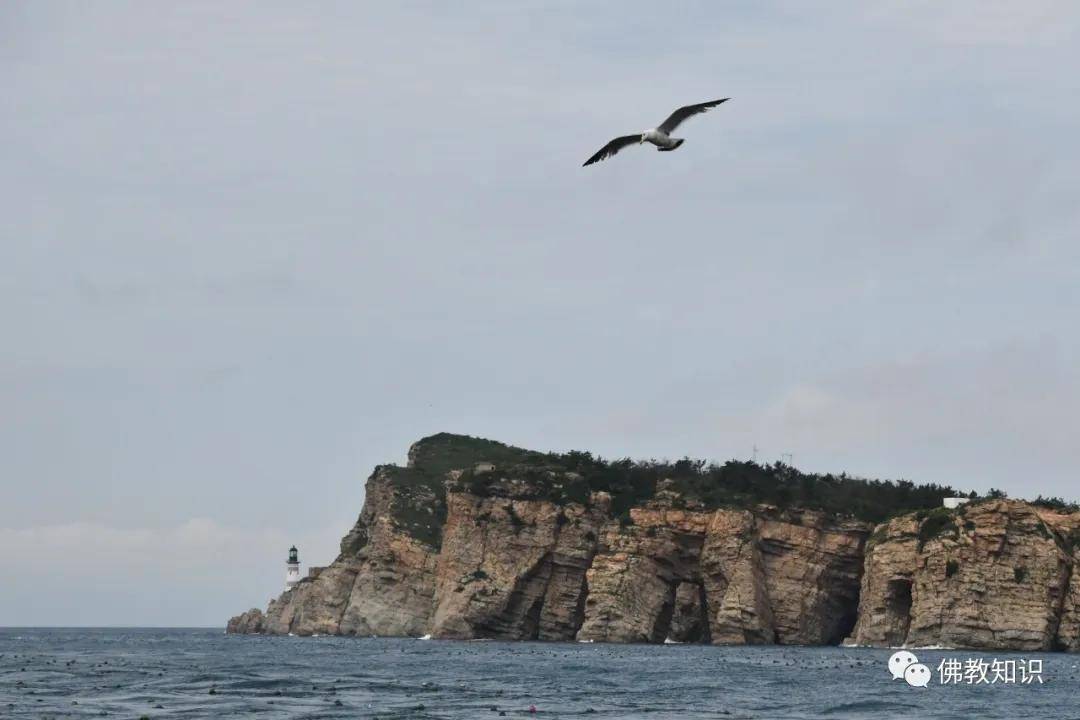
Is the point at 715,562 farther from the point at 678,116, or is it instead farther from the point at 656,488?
the point at 678,116

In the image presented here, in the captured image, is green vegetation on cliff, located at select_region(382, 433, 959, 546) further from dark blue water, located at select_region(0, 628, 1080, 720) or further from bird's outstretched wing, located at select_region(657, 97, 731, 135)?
bird's outstretched wing, located at select_region(657, 97, 731, 135)

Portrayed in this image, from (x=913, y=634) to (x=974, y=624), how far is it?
3.98 meters

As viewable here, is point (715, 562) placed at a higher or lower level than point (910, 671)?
higher

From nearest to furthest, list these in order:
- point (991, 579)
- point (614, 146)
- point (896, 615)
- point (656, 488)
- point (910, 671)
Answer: point (614, 146) < point (910, 671) < point (991, 579) < point (896, 615) < point (656, 488)

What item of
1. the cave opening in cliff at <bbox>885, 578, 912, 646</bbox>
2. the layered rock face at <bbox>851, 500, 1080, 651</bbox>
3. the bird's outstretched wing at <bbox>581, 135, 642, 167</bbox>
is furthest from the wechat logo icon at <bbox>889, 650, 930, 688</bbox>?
the bird's outstretched wing at <bbox>581, 135, 642, 167</bbox>

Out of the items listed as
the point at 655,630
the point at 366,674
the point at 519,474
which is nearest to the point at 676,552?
the point at 655,630

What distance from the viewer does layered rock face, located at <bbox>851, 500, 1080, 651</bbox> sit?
9238cm

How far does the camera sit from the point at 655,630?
109750 millimetres

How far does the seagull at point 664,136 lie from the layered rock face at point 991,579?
206 feet

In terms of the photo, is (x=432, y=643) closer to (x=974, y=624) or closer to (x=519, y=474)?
(x=519, y=474)

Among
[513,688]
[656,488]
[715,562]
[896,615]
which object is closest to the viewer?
[513,688]

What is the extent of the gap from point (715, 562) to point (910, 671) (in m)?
41.5

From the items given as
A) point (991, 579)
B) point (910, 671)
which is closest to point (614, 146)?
point (910, 671)

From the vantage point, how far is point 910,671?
65.3 m
